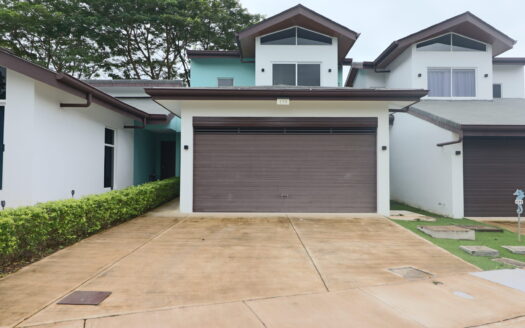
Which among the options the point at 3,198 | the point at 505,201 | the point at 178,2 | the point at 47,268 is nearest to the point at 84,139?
the point at 3,198

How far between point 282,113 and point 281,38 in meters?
5.36

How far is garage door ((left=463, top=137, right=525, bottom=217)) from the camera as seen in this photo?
908cm

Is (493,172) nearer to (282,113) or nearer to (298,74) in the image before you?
(282,113)

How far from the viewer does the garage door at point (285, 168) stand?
9.27 metres

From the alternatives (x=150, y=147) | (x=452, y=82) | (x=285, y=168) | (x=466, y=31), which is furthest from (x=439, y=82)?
(x=150, y=147)

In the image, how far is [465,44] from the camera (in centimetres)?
1252

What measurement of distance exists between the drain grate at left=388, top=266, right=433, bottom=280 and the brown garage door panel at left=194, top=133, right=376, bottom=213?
15.6 feet

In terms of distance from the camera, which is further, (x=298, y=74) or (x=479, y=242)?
(x=298, y=74)

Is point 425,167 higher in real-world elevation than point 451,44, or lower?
lower

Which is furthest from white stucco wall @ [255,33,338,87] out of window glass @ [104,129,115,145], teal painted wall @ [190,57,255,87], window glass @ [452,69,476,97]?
window glass @ [104,129,115,145]

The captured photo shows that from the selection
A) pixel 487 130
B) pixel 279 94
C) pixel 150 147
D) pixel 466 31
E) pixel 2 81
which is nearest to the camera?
pixel 2 81

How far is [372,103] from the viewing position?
9055mm

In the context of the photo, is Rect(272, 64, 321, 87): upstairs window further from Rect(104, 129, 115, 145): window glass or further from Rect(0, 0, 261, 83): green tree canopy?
Rect(0, 0, 261, 83): green tree canopy

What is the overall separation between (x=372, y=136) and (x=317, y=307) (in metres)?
7.12
